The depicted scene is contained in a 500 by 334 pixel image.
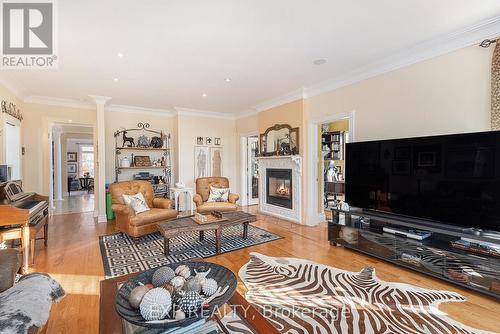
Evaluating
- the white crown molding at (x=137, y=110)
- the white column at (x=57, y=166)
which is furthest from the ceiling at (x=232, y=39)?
the white column at (x=57, y=166)

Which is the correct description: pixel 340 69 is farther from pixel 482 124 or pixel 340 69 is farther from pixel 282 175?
pixel 282 175

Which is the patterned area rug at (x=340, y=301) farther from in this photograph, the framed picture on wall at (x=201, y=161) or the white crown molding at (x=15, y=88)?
the white crown molding at (x=15, y=88)

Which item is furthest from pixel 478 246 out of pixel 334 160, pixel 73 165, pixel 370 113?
pixel 73 165

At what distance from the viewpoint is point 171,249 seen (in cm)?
340

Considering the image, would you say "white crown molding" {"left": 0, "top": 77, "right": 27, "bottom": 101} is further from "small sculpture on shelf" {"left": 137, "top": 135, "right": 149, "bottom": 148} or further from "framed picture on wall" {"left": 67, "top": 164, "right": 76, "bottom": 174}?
"framed picture on wall" {"left": 67, "top": 164, "right": 76, "bottom": 174}

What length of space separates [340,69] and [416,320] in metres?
3.23

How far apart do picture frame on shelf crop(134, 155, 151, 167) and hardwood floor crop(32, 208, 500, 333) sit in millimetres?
1611

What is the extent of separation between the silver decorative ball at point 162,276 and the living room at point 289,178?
1 cm

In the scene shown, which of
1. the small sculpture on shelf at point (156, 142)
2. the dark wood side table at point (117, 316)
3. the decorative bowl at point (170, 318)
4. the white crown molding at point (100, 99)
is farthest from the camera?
the small sculpture on shelf at point (156, 142)

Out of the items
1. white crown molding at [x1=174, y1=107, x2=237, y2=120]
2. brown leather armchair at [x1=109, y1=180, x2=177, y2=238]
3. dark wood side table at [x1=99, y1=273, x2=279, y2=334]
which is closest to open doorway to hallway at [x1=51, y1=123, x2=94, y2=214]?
white crown molding at [x1=174, y1=107, x2=237, y2=120]

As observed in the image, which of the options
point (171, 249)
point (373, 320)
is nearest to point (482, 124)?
point (373, 320)

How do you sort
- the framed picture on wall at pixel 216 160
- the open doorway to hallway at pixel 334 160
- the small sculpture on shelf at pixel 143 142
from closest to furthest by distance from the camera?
the small sculpture on shelf at pixel 143 142 → the open doorway to hallway at pixel 334 160 → the framed picture on wall at pixel 216 160

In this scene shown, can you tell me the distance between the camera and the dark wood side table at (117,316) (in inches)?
47.6

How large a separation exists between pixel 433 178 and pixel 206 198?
3.81 m
